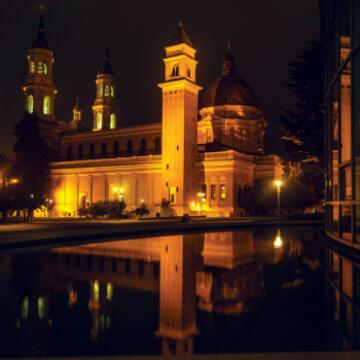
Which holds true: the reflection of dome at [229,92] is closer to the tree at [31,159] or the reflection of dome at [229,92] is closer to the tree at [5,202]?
the tree at [31,159]

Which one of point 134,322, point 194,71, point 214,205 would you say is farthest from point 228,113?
point 134,322

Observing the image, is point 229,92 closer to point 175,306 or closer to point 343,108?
point 343,108

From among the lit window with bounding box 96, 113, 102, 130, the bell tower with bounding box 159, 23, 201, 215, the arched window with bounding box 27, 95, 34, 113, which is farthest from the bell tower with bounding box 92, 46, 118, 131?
the bell tower with bounding box 159, 23, 201, 215

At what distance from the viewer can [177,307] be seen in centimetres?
684

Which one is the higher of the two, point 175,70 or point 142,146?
point 175,70

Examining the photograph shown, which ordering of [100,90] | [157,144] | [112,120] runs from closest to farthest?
[157,144] < [100,90] < [112,120]

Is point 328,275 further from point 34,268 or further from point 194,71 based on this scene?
point 194,71

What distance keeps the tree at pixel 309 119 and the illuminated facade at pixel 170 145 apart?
18779mm

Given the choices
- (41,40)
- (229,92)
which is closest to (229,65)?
(229,92)

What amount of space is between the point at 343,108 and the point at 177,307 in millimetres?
12135

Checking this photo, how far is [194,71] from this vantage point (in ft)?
197

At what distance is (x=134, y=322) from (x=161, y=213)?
4992 cm

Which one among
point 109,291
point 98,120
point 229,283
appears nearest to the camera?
point 109,291

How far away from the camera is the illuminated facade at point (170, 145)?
5781 cm
